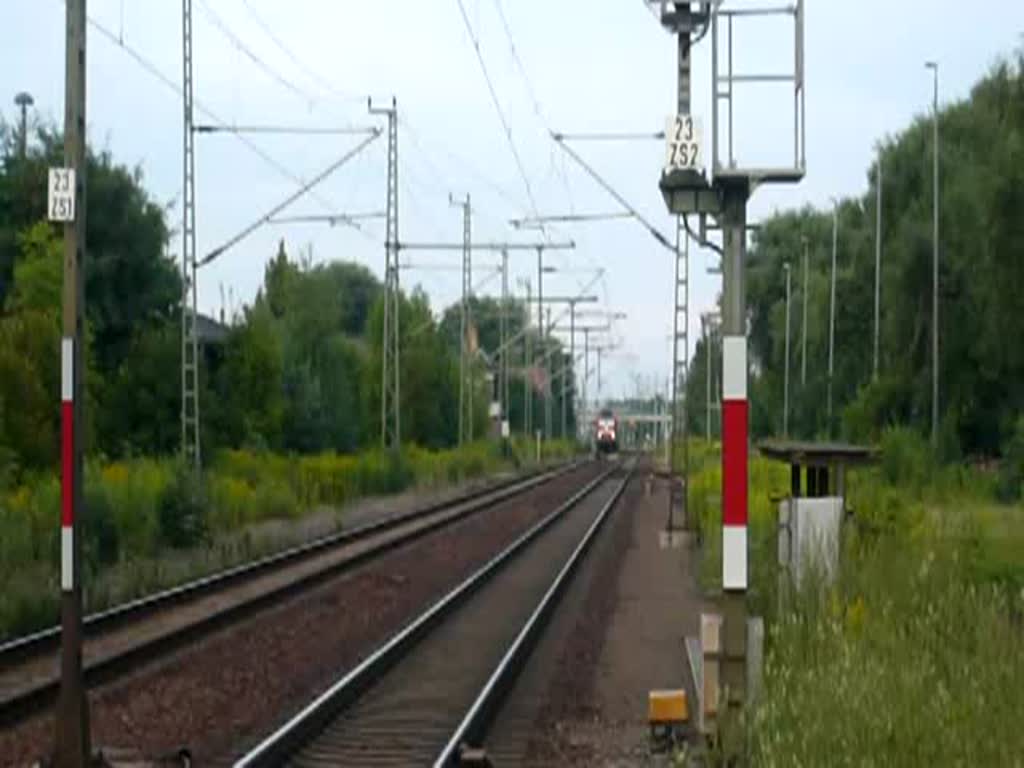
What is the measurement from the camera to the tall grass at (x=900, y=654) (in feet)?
32.8

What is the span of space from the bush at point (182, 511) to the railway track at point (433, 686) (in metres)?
5.70

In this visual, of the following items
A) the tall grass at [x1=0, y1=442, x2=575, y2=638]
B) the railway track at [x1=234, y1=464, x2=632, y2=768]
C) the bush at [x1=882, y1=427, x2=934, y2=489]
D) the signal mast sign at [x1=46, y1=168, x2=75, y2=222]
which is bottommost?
the railway track at [x1=234, y1=464, x2=632, y2=768]

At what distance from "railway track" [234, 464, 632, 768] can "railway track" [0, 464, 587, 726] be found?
7.27 feet

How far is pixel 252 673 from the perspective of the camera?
19.0 meters

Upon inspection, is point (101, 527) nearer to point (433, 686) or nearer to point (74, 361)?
point (433, 686)

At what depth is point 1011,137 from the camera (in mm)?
46031

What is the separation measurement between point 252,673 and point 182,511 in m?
15.4

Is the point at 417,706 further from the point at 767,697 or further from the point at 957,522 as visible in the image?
the point at 957,522

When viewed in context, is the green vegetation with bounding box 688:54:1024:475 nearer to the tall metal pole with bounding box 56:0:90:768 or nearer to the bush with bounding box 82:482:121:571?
the bush with bounding box 82:482:121:571

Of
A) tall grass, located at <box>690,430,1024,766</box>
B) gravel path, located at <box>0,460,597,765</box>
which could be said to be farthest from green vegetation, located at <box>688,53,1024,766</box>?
gravel path, located at <box>0,460,597,765</box>

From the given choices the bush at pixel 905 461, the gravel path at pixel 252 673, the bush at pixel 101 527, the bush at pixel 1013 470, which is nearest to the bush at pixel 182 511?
the bush at pixel 101 527

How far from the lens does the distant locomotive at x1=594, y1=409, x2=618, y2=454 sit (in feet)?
423

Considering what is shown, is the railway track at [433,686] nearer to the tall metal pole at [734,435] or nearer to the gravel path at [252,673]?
the gravel path at [252,673]

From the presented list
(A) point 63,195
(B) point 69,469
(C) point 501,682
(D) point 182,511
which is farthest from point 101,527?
(A) point 63,195
